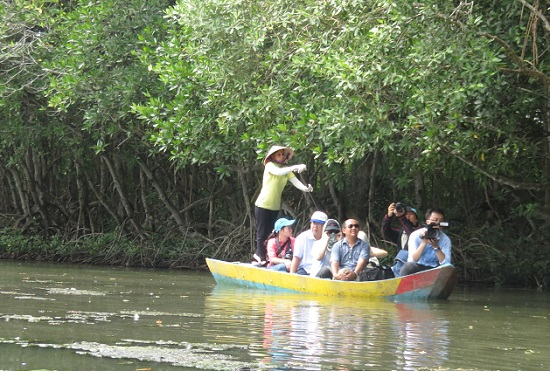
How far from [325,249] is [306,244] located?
45 cm

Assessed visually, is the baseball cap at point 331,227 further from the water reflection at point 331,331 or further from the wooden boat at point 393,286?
the water reflection at point 331,331

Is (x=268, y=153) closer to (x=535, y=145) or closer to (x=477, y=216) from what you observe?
(x=535, y=145)

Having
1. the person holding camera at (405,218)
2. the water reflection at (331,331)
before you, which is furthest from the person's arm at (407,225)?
the water reflection at (331,331)

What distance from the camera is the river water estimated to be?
520 cm

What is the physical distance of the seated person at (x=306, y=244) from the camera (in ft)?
35.4

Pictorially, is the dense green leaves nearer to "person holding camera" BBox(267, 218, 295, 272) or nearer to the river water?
"person holding camera" BBox(267, 218, 295, 272)

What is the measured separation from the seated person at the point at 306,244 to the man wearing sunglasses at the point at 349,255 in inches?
20.2

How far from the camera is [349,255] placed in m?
10.3

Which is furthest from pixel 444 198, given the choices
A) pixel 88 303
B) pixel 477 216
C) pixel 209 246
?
pixel 88 303

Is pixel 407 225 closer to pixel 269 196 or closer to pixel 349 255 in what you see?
pixel 349 255

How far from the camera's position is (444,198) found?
656 inches

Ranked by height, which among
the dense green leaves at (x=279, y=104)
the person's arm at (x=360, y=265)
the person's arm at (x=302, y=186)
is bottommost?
the person's arm at (x=360, y=265)

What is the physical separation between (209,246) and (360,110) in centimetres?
673

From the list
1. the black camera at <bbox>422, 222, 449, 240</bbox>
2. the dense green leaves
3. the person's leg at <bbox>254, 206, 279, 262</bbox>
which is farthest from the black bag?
A: the person's leg at <bbox>254, 206, 279, 262</bbox>
